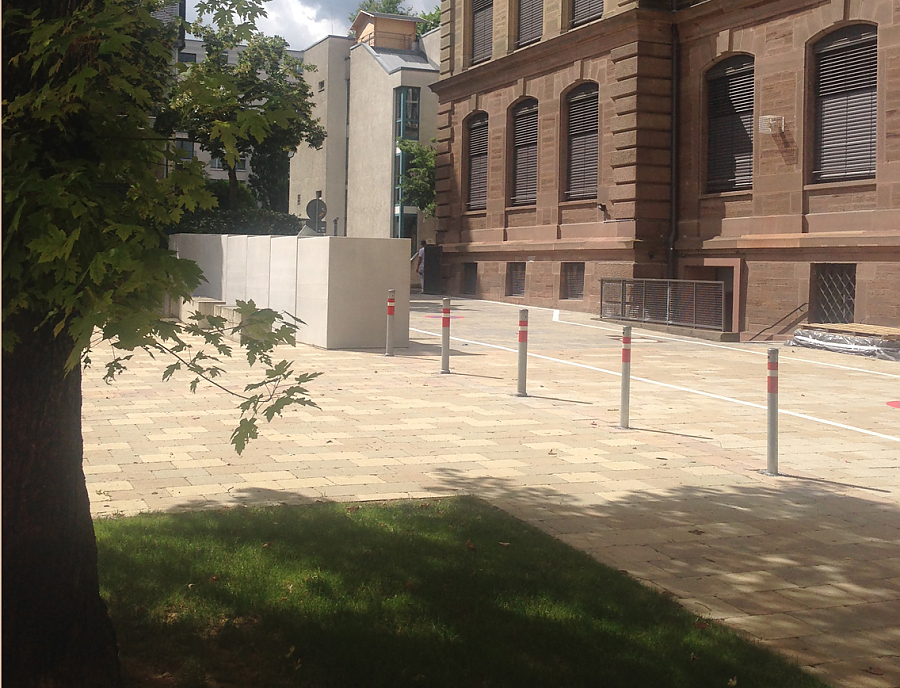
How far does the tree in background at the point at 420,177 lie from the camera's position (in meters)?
49.5

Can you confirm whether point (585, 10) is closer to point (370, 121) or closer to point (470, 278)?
point (470, 278)

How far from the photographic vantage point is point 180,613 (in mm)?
4961

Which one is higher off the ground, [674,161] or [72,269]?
[674,161]

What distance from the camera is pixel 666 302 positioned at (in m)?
24.8

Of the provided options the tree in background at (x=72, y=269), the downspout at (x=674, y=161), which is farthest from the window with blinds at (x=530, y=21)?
the tree in background at (x=72, y=269)

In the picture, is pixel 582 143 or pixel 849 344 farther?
pixel 582 143

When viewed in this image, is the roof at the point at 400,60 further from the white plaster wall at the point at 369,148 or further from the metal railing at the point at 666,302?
the metal railing at the point at 666,302

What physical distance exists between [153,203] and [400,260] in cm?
1412

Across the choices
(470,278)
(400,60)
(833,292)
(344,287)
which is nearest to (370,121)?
(400,60)

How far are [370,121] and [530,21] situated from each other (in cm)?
2326

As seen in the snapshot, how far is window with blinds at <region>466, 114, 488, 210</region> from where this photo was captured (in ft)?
119

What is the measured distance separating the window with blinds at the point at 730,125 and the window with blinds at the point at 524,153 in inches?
293

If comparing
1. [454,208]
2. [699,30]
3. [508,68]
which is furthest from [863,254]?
[454,208]

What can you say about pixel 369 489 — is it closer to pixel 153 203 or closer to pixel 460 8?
pixel 153 203
